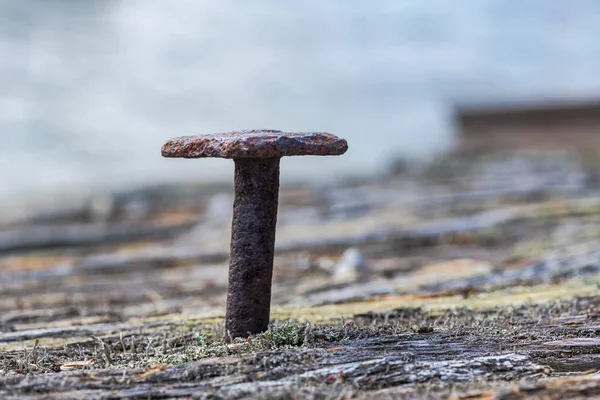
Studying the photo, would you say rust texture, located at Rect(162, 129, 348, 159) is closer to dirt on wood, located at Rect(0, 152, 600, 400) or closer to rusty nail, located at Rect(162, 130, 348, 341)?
rusty nail, located at Rect(162, 130, 348, 341)

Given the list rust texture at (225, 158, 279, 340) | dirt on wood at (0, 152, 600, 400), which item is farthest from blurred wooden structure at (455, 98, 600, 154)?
rust texture at (225, 158, 279, 340)

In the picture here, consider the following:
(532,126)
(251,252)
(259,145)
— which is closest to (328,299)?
(251,252)

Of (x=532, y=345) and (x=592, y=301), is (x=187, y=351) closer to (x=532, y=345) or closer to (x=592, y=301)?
(x=532, y=345)

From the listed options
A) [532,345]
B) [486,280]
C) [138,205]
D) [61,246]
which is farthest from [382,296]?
[138,205]

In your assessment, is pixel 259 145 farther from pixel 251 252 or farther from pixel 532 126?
pixel 532 126

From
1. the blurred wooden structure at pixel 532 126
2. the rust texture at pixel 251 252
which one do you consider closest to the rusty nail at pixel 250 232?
the rust texture at pixel 251 252

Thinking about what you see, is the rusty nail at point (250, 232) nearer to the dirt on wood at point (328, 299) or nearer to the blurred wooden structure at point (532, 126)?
the dirt on wood at point (328, 299)
